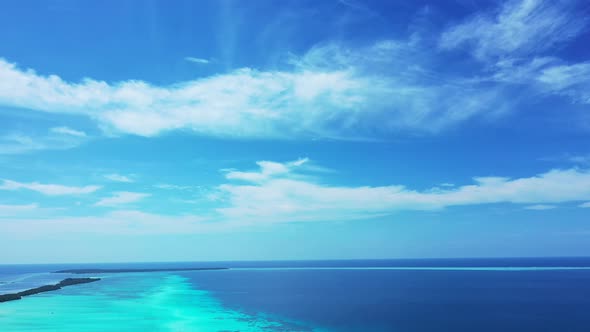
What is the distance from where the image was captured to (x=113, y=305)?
172ft

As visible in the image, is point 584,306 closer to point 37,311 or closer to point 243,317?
point 243,317

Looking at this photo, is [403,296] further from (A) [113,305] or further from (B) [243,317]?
(A) [113,305]

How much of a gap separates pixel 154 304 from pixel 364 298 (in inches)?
1108

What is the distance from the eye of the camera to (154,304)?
5328 centimetres

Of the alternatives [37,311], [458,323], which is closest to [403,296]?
[458,323]

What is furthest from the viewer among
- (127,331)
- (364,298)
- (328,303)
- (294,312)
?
(364,298)

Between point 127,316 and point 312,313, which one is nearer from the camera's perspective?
point 127,316

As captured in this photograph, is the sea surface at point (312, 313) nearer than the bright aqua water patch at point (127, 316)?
Yes

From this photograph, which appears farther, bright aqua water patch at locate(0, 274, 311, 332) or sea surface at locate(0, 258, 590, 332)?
bright aqua water patch at locate(0, 274, 311, 332)

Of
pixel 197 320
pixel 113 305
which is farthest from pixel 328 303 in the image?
pixel 113 305

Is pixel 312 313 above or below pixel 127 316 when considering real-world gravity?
above

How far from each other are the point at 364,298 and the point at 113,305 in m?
33.2

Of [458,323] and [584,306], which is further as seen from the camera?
[584,306]

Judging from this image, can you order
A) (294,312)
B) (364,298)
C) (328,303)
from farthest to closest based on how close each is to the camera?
1. (364,298)
2. (328,303)
3. (294,312)
